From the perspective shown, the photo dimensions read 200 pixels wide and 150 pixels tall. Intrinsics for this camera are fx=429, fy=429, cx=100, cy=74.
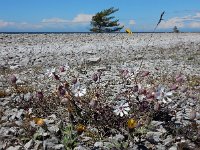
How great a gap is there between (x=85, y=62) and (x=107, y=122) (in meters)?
8.18

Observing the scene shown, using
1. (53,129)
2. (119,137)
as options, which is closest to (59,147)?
(53,129)

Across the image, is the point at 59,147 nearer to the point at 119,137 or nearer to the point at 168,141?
the point at 119,137

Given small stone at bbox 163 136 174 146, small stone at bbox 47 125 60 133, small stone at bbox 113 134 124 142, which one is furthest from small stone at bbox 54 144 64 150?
small stone at bbox 163 136 174 146

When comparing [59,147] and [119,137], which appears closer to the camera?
[59,147]

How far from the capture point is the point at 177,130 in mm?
6172

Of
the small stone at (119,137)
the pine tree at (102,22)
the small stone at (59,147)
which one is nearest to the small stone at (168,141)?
the small stone at (119,137)

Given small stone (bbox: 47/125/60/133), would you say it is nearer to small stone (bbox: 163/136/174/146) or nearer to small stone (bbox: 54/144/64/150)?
small stone (bbox: 54/144/64/150)

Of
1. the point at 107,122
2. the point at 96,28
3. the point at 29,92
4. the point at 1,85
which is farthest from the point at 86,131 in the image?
the point at 96,28

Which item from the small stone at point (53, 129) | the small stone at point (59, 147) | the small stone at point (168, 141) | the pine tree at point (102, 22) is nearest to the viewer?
the small stone at point (59, 147)

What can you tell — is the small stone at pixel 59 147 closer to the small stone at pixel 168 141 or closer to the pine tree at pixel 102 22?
the small stone at pixel 168 141

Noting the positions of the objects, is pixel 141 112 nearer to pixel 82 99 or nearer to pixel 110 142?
pixel 110 142

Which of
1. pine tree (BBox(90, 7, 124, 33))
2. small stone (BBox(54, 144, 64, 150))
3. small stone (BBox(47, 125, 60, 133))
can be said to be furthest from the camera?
pine tree (BBox(90, 7, 124, 33))

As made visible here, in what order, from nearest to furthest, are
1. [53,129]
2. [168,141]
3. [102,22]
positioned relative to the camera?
[168,141]
[53,129]
[102,22]

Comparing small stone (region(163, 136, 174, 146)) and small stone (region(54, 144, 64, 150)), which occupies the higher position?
small stone (region(54, 144, 64, 150))
